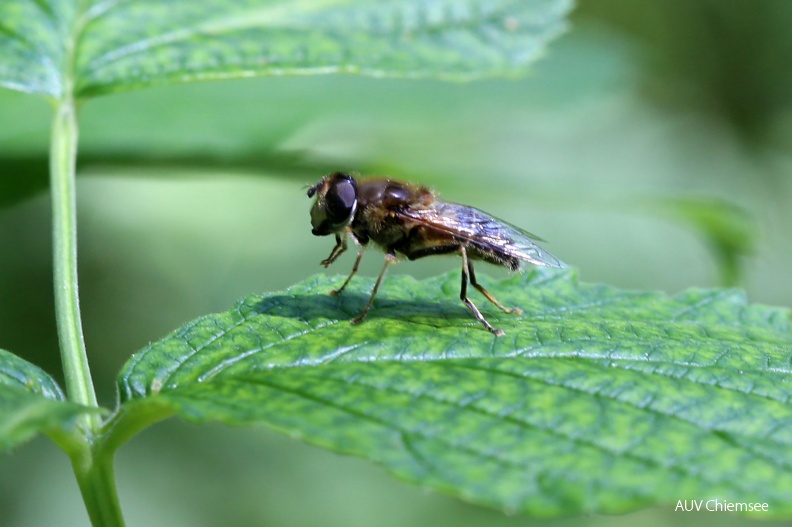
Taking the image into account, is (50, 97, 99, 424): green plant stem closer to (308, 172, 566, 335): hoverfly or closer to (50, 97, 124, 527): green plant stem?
(50, 97, 124, 527): green plant stem

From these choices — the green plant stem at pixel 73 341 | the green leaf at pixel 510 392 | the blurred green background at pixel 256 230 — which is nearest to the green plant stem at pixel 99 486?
the green plant stem at pixel 73 341

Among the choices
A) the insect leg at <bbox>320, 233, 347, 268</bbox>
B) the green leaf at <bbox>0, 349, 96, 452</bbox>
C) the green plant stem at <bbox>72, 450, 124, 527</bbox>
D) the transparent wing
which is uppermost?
the transparent wing

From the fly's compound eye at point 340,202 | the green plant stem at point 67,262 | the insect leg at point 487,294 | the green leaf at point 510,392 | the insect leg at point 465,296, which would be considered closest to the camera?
the green leaf at point 510,392

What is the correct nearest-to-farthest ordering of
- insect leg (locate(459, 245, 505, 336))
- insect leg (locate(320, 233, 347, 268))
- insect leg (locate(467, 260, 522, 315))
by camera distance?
insect leg (locate(459, 245, 505, 336))
insect leg (locate(467, 260, 522, 315))
insect leg (locate(320, 233, 347, 268))

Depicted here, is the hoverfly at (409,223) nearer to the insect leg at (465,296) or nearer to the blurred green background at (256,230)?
the insect leg at (465,296)

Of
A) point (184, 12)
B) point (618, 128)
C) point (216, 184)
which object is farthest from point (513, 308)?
point (618, 128)

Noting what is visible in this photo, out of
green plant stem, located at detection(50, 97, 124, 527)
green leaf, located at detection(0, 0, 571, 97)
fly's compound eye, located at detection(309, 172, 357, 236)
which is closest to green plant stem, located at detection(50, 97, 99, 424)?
green plant stem, located at detection(50, 97, 124, 527)
